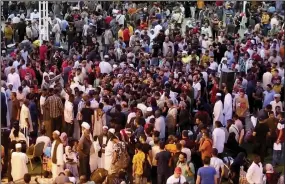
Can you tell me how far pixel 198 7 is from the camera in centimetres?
2562

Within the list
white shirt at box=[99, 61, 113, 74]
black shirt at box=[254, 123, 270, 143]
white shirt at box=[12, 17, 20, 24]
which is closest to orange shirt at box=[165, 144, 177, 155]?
black shirt at box=[254, 123, 270, 143]

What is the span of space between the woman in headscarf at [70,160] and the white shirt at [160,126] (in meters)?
1.92

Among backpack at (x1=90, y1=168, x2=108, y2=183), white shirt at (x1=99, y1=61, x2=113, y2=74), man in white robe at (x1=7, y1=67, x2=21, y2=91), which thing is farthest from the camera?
white shirt at (x1=99, y1=61, x2=113, y2=74)

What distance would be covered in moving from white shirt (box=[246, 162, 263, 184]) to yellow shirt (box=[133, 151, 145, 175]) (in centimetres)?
164

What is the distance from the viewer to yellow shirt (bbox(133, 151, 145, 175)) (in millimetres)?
10789

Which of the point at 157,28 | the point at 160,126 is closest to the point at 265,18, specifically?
the point at 157,28

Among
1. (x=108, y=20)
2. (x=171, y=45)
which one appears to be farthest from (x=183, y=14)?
(x=171, y=45)

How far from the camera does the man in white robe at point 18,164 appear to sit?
35.5 feet

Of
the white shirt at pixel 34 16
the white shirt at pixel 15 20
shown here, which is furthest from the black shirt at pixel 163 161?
the white shirt at pixel 34 16

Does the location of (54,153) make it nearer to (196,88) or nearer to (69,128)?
(69,128)

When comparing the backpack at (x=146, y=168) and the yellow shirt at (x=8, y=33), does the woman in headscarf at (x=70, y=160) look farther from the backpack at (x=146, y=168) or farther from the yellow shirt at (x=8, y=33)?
the yellow shirt at (x=8, y=33)

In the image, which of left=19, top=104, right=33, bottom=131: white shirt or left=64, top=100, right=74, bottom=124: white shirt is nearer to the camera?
left=19, top=104, right=33, bottom=131: white shirt

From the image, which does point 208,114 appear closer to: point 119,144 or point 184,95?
point 184,95

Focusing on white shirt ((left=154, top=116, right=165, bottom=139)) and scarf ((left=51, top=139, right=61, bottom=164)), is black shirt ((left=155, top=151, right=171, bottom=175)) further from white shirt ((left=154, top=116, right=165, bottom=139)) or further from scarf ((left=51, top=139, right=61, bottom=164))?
scarf ((left=51, top=139, right=61, bottom=164))
